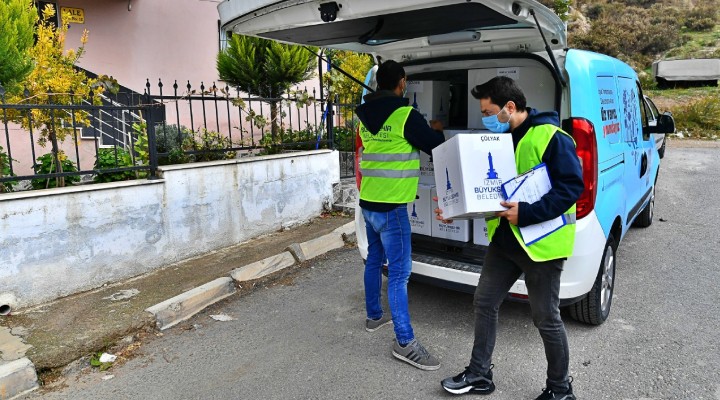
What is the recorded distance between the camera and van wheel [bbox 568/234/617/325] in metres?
3.44

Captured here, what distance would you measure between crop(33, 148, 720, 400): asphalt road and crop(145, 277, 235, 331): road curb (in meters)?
0.13

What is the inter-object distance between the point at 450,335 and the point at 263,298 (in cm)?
173

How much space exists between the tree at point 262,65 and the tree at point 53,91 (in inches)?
112

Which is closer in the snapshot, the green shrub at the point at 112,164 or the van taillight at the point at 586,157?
the van taillight at the point at 586,157

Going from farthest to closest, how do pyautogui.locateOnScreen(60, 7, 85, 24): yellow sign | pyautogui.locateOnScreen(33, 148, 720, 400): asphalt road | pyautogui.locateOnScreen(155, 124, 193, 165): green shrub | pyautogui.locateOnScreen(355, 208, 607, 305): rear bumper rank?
1. pyautogui.locateOnScreen(60, 7, 85, 24): yellow sign
2. pyautogui.locateOnScreen(155, 124, 193, 165): green shrub
3. pyautogui.locateOnScreen(355, 208, 607, 305): rear bumper
4. pyautogui.locateOnScreen(33, 148, 720, 400): asphalt road

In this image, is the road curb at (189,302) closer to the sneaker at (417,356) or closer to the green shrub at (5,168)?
the green shrub at (5,168)

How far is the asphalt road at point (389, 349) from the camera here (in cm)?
293

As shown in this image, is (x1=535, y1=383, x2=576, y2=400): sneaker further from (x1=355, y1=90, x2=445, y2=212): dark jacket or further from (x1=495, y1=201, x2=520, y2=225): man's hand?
(x1=355, y1=90, x2=445, y2=212): dark jacket

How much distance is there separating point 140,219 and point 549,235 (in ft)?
12.4

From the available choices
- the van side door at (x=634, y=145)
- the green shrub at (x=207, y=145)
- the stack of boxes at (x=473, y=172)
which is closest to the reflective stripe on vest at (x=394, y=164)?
the stack of boxes at (x=473, y=172)

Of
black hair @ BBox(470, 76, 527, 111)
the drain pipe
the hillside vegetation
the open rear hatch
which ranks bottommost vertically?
the drain pipe

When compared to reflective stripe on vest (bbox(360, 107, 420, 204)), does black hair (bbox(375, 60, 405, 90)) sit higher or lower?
higher

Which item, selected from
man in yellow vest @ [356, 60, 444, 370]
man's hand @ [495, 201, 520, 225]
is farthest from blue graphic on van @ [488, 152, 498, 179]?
man in yellow vest @ [356, 60, 444, 370]

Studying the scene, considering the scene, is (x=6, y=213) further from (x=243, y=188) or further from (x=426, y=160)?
(x=426, y=160)
